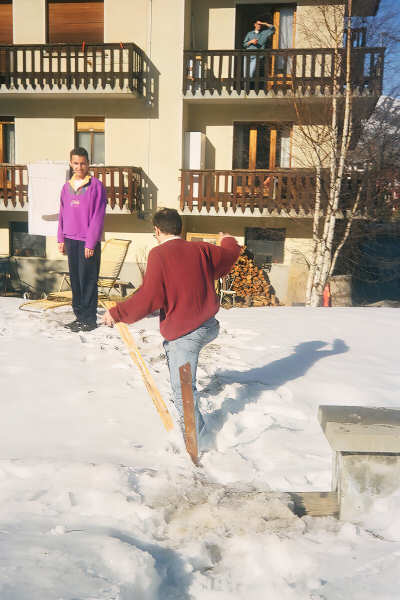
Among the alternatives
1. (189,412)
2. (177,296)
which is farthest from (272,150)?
(189,412)

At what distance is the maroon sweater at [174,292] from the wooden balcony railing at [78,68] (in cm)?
1157

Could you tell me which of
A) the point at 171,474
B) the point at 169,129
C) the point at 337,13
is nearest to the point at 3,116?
the point at 169,129

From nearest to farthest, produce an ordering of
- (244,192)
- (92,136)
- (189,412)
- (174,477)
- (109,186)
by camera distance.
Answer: (174,477) → (189,412) → (244,192) → (109,186) → (92,136)

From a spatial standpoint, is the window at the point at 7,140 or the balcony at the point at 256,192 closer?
the balcony at the point at 256,192

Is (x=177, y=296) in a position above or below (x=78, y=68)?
below

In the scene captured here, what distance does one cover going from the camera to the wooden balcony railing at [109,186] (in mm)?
13766

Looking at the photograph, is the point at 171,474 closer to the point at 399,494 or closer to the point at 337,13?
the point at 399,494

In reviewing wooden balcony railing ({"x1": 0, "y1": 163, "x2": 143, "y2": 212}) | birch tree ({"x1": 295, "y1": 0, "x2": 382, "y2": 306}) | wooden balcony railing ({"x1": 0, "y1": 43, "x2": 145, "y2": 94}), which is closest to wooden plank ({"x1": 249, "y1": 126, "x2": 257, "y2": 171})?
birch tree ({"x1": 295, "y1": 0, "x2": 382, "y2": 306})

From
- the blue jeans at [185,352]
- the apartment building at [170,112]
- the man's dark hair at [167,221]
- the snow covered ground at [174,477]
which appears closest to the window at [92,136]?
the apartment building at [170,112]

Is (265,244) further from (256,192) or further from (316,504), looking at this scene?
(316,504)

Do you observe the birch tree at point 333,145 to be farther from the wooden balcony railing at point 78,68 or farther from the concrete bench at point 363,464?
the concrete bench at point 363,464

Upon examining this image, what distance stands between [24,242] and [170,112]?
18.6 feet

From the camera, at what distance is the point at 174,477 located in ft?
9.30

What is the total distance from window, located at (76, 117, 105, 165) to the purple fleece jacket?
9.81 m
